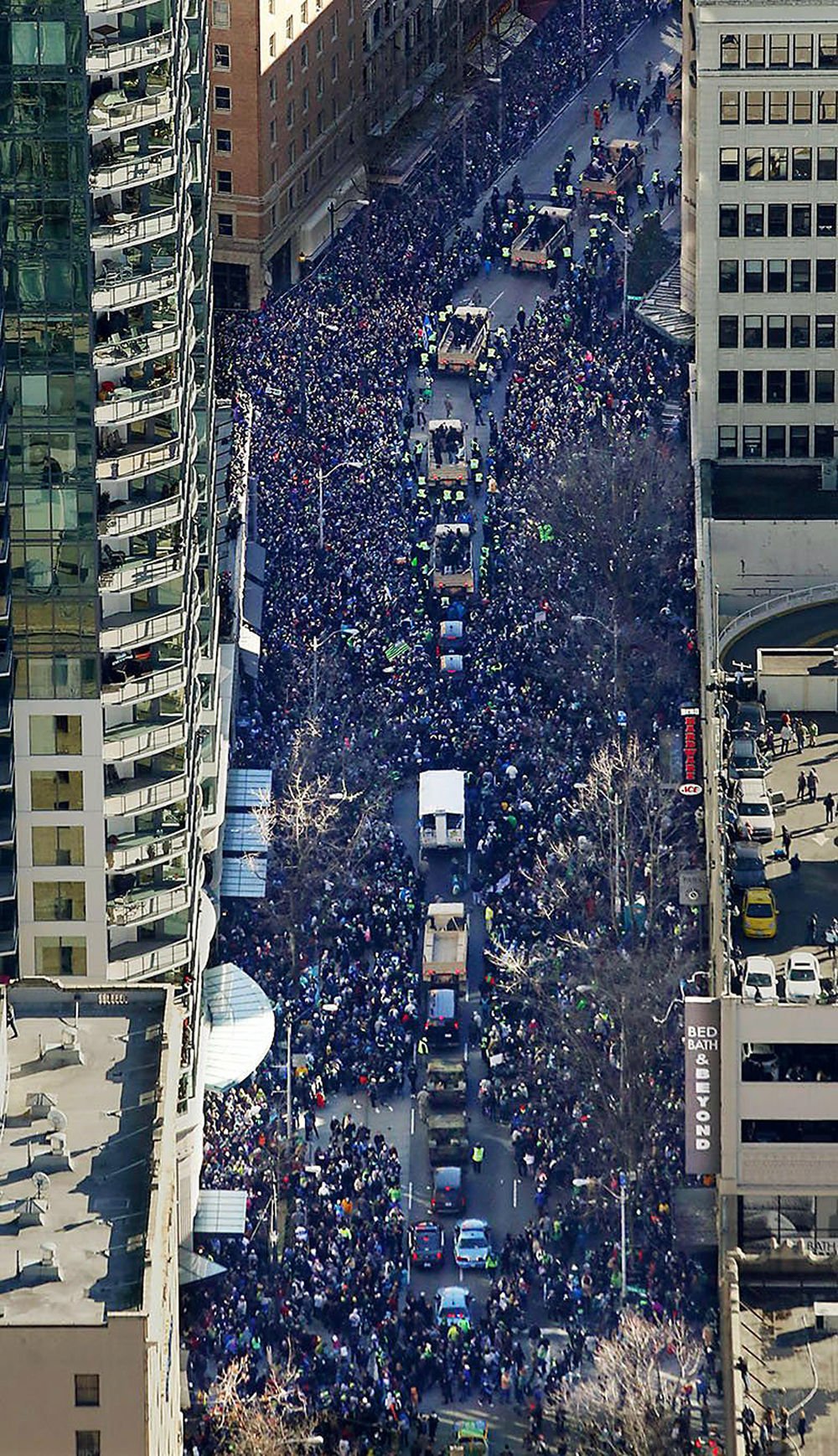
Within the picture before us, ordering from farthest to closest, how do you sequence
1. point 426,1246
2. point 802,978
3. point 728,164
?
point 728,164, point 426,1246, point 802,978

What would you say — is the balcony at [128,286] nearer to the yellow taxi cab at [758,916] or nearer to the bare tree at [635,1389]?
the yellow taxi cab at [758,916]

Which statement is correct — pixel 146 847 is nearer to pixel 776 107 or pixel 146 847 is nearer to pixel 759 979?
pixel 759 979

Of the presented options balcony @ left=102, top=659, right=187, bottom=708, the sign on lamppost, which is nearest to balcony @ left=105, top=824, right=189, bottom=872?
balcony @ left=102, top=659, right=187, bottom=708

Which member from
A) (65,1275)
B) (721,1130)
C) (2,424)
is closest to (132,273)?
(2,424)

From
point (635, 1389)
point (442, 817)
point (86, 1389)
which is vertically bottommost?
point (635, 1389)

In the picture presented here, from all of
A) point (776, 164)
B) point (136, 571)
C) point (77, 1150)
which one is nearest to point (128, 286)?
point (136, 571)

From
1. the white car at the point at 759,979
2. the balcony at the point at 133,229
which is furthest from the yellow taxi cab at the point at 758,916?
the balcony at the point at 133,229
